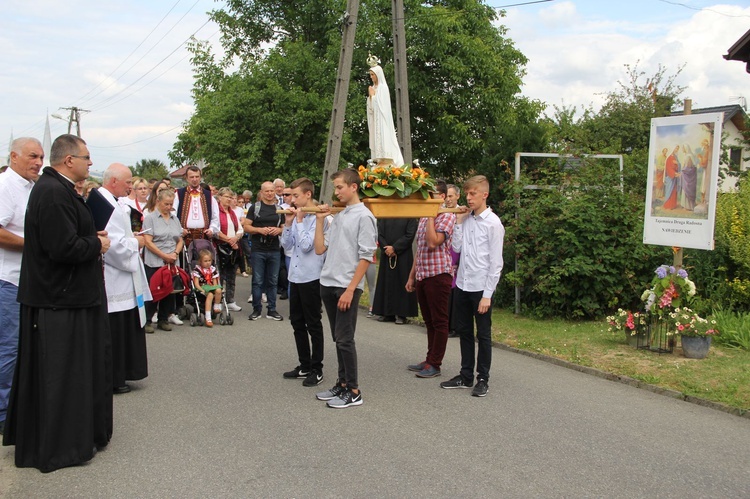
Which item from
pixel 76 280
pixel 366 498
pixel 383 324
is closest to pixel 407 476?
pixel 366 498

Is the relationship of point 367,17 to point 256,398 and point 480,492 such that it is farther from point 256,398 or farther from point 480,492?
point 480,492

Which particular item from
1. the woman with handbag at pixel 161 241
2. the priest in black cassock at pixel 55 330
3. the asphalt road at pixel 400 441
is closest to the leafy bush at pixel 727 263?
the asphalt road at pixel 400 441

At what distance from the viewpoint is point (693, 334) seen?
8312 mm

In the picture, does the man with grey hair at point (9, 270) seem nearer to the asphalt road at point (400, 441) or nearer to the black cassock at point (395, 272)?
the asphalt road at point (400, 441)

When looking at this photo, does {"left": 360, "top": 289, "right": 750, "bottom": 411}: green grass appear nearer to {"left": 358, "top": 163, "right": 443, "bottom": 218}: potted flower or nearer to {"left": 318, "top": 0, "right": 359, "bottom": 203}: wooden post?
{"left": 358, "top": 163, "right": 443, "bottom": 218}: potted flower

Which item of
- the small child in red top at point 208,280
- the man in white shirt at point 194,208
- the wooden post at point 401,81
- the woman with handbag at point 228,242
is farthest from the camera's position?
the wooden post at point 401,81

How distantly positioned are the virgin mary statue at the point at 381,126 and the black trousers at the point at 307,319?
5.43 ft

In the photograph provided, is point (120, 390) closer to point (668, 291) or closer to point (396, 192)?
point (396, 192)

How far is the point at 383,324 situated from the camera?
1110cm

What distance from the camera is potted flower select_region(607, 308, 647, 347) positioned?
8.85m

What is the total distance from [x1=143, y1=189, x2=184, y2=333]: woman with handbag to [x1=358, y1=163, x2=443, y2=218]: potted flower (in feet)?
14.5

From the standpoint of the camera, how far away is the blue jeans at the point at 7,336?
18.0 ft

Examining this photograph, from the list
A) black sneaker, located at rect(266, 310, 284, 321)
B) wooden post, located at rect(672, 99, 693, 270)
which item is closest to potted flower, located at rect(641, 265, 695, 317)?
wooden post, located at rect(672, 99, 693, 270)

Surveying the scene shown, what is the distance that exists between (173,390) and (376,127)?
3594 mm
